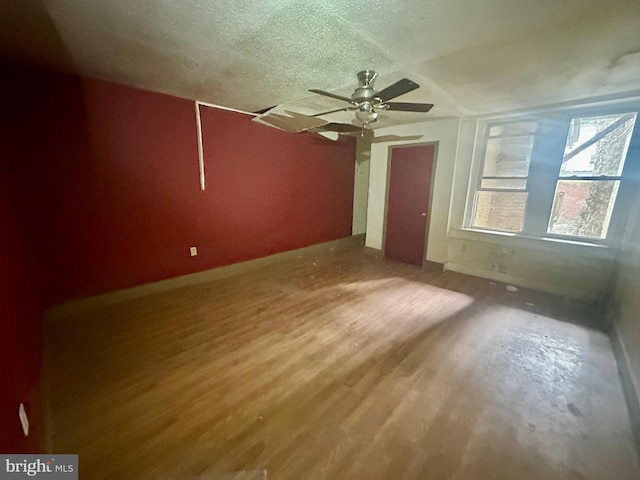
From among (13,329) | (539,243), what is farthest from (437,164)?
(13,329)

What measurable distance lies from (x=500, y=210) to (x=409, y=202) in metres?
1.39

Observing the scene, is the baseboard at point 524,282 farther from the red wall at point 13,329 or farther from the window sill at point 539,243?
the red wall at point 13,329

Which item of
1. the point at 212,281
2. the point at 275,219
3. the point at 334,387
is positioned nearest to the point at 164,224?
the point at 212,281

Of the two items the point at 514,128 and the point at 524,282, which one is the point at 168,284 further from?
the point at 514,128

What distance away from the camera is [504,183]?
3.84 m

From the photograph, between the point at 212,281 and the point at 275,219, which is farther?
the point at 275,219

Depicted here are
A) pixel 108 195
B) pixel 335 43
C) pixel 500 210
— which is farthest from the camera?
pixel 500 210

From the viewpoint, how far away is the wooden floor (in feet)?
4.42

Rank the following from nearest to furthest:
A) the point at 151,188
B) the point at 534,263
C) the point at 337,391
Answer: the point at 337,391 → the point at 151,188 → the point at 534,263

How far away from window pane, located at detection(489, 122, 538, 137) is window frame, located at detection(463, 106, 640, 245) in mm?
51

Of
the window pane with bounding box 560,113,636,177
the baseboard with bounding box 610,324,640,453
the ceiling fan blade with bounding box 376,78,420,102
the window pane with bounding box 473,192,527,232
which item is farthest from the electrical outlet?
the window pane with bounding box 560,113,636,177

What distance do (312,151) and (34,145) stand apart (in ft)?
11.8

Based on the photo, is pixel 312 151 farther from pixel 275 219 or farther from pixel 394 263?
pixel 394 263

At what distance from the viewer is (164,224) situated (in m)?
3.30
